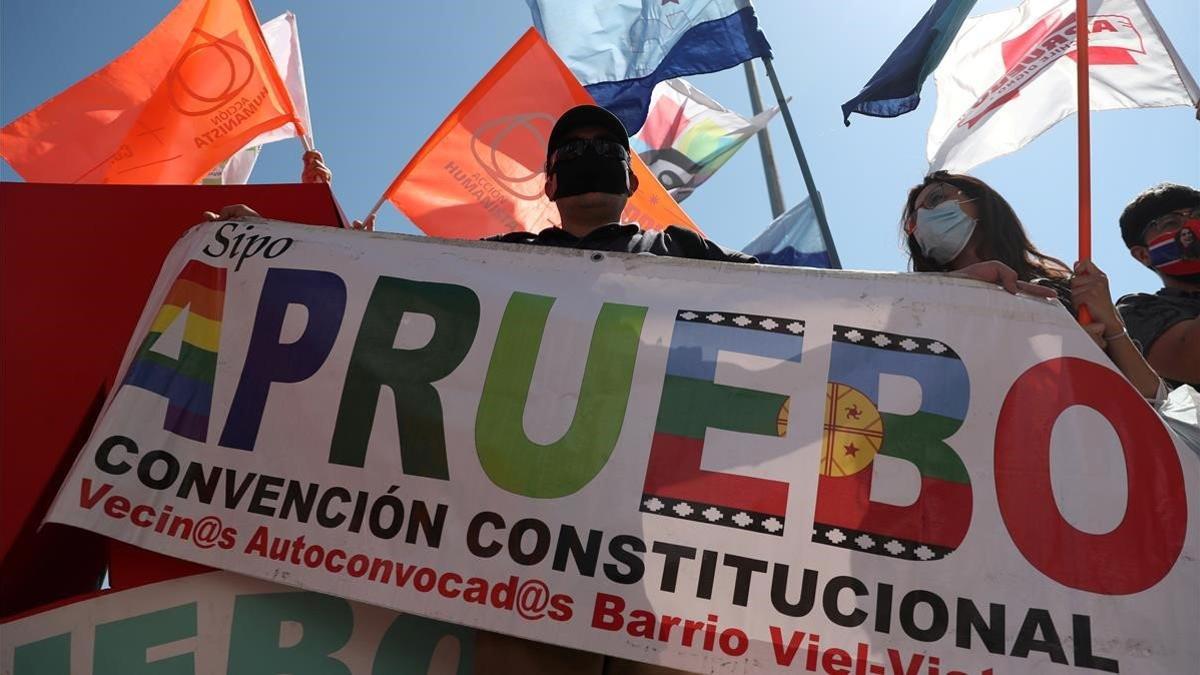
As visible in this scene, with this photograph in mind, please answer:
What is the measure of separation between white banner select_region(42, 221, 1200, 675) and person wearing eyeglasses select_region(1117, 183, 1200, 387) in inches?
34.3

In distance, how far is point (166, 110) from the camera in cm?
466

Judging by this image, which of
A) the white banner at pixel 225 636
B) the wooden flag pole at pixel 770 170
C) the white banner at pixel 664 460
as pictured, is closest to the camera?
the white banner at pixel 664 460

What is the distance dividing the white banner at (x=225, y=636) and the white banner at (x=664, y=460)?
0.38 ft

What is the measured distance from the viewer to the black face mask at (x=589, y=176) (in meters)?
2.83

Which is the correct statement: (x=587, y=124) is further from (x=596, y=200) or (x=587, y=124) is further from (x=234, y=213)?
(x=234, y=213)

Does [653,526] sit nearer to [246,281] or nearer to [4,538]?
[246,281]

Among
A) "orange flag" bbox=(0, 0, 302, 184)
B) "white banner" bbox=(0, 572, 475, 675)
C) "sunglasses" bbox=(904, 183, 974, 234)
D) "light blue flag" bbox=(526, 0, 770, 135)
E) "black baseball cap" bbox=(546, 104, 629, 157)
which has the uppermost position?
"light blue flag" bbox=(526, 0, 770, 135)

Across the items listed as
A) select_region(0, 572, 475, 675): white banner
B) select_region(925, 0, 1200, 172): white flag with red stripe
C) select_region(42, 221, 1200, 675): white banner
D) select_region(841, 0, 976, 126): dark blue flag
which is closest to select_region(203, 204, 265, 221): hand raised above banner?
select_region(42, 221, 1200, 675): white banner

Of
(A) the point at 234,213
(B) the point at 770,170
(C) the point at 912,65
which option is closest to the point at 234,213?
(A) the point at 234,213

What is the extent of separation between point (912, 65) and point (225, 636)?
160 inches

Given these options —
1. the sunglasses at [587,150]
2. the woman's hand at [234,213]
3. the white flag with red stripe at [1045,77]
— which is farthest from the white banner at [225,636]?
the white flag with red stripe at [1045,77]

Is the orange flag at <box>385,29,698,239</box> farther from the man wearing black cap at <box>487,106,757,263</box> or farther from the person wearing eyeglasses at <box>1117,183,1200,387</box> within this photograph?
the person wearing eyeglasses at <box>1117,183,1200,387</box>

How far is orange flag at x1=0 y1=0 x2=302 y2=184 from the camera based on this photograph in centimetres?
464

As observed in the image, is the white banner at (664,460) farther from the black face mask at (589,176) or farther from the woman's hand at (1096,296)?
the black face mask at (589,176)
